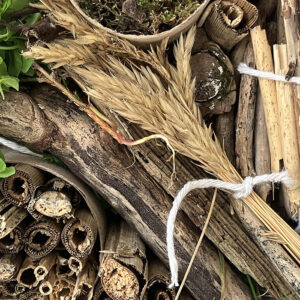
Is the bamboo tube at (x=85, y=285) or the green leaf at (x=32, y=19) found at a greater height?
the green leaf at (x=32, y=19)

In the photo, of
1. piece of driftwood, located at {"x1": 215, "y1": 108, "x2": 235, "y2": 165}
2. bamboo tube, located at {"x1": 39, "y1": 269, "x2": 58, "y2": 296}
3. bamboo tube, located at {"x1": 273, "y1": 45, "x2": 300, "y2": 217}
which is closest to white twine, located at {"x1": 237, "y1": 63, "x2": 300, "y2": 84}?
bamboo tube, located at {"x1": 273, "y1": 45, "x2": 300, "y2": 217}

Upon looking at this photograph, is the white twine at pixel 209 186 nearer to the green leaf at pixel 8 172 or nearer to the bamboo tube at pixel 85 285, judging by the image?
the bamboo tube at pixel 85 285

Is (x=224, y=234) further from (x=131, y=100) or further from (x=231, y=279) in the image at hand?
(x=131, y=100)

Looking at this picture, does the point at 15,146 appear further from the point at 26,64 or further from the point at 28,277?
the point at 28,277

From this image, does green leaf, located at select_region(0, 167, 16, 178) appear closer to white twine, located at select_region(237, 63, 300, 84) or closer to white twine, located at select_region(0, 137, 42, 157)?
white twine, located at select_region(0, 137, 42, 157)

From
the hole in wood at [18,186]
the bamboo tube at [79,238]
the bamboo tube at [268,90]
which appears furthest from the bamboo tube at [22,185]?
→ the bamboo tube at [268,90]

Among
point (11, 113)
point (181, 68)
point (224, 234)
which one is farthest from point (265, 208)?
point (11, 113)
